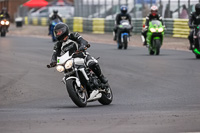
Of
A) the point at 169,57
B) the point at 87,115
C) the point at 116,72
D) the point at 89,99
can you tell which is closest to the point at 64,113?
the point at 87,115

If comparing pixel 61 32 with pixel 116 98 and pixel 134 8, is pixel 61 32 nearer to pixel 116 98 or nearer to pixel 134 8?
pixel 116 98

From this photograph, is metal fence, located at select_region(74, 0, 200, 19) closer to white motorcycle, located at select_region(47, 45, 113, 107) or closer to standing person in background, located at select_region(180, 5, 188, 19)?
standing person in background, located at select_region(180, 5, 188, 19)

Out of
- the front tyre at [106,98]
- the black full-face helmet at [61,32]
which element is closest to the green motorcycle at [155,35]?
the front tyre at [106,98]

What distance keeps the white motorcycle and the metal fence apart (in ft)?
83.0

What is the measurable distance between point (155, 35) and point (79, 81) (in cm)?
1313

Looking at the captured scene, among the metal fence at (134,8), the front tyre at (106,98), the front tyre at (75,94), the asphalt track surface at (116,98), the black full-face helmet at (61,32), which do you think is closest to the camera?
the asphalt track surface at (116,98)

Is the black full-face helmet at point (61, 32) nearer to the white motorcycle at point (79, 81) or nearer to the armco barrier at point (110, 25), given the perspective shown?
the white motorcycle at point (79, 81)

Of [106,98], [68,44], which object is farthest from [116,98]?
[68,44]

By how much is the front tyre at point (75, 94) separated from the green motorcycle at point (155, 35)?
12.7 meters

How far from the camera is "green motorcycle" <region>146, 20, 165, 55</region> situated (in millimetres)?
23509

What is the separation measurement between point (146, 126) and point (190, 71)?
10.1m

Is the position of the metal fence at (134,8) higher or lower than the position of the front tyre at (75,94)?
lower

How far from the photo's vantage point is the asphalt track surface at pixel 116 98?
7980 mm

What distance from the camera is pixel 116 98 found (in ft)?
41.7
